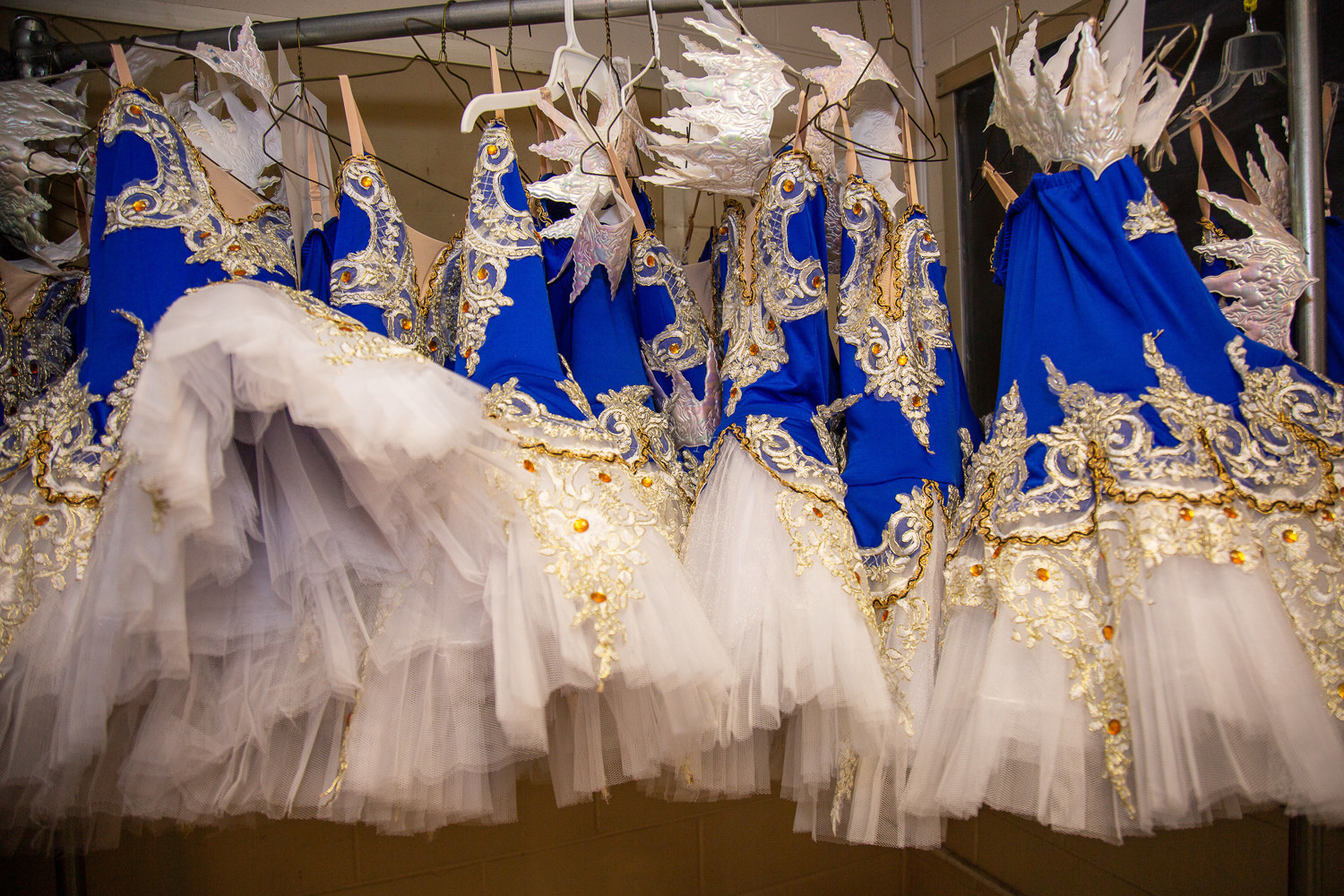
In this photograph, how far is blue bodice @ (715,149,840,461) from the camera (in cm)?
96

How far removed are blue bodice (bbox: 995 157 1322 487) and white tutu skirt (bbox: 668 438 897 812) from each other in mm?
250

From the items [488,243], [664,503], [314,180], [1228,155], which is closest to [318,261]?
[314,180]

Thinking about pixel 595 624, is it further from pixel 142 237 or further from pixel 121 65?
pixel 121 65

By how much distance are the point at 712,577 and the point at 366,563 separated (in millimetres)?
355

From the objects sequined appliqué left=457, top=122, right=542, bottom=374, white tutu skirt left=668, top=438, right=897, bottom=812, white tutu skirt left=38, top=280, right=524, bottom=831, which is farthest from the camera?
sequined appliqué left=457, top=122, right=542, bottom=374

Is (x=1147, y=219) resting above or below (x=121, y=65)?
below

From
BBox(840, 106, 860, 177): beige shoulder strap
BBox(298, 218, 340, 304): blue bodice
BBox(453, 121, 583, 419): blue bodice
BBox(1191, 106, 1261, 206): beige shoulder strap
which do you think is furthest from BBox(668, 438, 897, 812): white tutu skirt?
BBox(1191, 106, 1261, 206): beige shoulder strap

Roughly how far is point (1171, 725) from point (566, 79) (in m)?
0.97

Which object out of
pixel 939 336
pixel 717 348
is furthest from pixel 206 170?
pixel 939 336

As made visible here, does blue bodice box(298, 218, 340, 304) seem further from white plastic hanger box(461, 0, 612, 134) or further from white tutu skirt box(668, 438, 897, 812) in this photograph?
white tutu skirt box(668, 438, 897, 812)

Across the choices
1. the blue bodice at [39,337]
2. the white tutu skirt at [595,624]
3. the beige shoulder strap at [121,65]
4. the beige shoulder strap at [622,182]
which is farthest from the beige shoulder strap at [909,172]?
the blue bodice at [39,337]

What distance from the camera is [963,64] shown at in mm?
1615

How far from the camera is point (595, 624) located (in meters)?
0.72

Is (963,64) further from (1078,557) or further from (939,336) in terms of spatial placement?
Answer: (1078,557)
